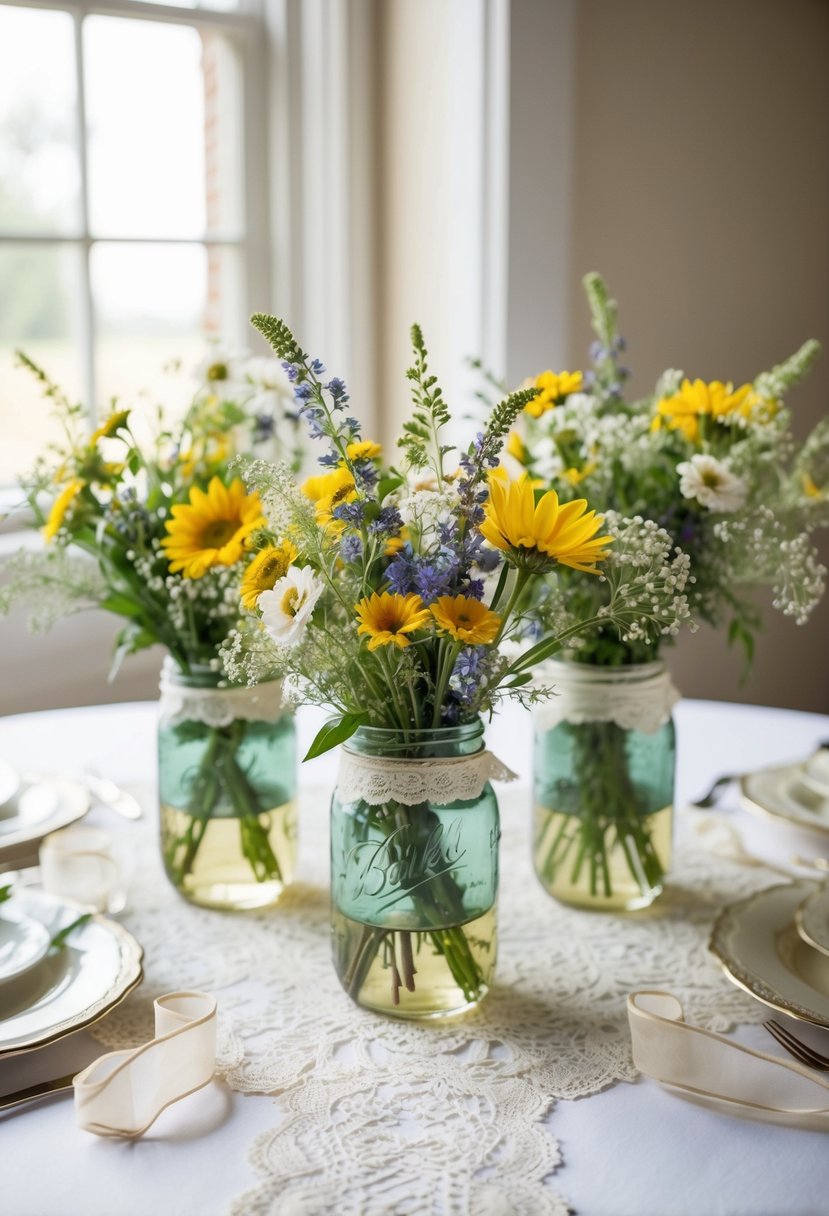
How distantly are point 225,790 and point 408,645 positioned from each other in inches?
12.5

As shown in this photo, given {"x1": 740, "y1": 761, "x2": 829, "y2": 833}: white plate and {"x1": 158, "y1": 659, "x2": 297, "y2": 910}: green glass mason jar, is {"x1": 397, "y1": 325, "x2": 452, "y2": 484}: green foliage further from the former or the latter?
{"x1": 740, "y1": 761, "x2": 829, "y2": 833}: white plate

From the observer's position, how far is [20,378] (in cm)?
221

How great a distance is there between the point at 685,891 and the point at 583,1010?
24 cm

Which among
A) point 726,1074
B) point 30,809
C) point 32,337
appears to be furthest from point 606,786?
point 32,337

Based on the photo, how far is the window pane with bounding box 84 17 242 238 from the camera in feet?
6.99

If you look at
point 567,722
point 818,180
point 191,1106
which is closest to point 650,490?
point 567,722

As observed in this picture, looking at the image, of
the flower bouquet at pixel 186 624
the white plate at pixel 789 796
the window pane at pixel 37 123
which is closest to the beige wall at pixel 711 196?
the window pane at pixel 37 123

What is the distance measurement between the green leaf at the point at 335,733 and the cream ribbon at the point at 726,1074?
25 cm

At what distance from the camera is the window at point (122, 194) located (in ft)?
6.78

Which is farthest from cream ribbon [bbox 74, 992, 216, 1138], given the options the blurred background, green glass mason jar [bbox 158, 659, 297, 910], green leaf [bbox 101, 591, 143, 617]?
the blurred background

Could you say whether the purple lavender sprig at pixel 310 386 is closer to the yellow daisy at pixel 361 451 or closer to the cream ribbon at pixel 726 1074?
the yellow daisy at pixel 361 451

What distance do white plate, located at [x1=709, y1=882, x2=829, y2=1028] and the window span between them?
5.20ft

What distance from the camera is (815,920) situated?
916 millimetres

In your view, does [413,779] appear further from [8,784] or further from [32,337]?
[32,337]
